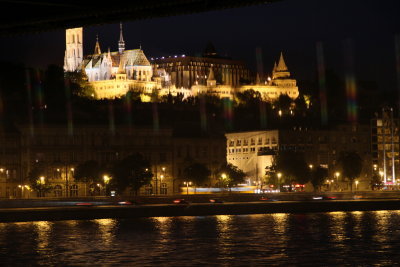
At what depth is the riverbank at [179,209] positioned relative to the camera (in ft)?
306

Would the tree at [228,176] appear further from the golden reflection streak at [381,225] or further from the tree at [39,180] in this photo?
the golden reflection streak at [381,225]

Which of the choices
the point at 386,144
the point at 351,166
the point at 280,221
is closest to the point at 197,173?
the point at 351,166

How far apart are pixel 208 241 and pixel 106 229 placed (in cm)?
1520

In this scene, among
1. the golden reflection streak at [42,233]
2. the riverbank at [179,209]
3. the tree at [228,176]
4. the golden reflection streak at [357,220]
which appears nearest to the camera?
the golden reflection streak at [42,233]

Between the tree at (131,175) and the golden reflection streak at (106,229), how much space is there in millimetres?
37469

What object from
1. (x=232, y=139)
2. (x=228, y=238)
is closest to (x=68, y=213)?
(x=228, y=238)

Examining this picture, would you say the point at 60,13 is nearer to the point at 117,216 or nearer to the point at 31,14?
the point at 31,14

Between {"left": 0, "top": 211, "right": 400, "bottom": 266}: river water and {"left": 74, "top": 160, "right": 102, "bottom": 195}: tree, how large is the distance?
130 feet

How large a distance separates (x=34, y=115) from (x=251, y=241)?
Result: 97405 millimetres

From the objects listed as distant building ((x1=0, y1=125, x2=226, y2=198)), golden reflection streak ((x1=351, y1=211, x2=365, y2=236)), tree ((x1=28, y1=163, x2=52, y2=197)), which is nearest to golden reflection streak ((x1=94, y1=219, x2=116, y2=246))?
golden reflection streak ((x1=351, y1=211, x2=365, y2=236))

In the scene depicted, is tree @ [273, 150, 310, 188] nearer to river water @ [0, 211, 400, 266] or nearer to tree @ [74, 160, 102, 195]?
tree @ [74, 160, 102, 195]

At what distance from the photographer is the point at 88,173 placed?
133 metres

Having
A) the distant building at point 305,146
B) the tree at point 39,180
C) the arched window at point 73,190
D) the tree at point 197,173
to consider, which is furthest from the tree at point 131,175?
the distant building at point 305,146

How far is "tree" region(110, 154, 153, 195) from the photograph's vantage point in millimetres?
131250
